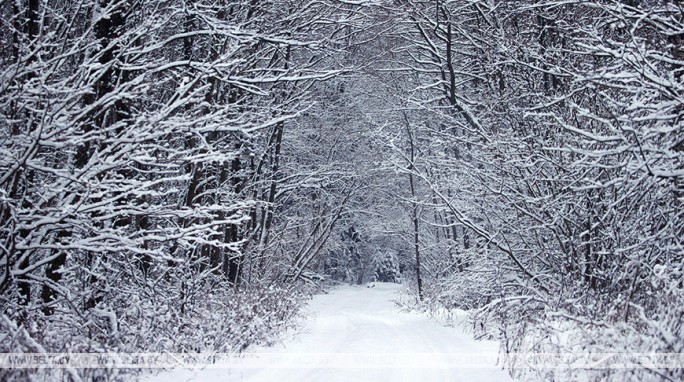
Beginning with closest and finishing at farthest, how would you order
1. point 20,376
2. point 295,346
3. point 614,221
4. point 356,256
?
1. point 20,376
2. point 614,221
3. point 295,346
4. point 356,256

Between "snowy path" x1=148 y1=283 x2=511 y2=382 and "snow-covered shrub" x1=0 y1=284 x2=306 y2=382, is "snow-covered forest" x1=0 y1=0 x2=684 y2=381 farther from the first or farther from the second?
"snowy path" x1=148 y1=283 x2=511 y2=382

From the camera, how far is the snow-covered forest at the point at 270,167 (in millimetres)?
5254

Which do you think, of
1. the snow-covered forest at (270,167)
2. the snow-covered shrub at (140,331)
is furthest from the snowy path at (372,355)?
the snow-covered forest at (270,167)

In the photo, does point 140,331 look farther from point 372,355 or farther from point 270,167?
point 270,167

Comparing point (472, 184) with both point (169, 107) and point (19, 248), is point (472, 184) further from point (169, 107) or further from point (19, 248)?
point (19, 248)

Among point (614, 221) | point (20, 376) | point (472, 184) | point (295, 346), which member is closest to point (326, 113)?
point (472, 184)

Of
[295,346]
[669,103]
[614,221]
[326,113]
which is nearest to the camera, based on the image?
[669,103]

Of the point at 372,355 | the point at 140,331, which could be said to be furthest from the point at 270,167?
the point at 140,331

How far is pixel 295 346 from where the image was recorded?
30.7 ft

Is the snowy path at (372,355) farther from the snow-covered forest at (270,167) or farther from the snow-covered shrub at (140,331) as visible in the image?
the snow-covered forest at (270,167)

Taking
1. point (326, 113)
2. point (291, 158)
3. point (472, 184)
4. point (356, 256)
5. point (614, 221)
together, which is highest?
point (326, 113)

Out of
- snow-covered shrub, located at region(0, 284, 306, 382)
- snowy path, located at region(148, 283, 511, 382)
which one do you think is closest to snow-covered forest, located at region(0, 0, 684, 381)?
snow-covered shrub, located at region(0, 284, 306, 382)

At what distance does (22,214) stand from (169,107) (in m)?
1.92

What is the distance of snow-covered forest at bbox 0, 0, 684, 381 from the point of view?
525cm
